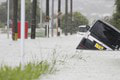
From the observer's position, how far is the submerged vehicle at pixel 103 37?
23391mm

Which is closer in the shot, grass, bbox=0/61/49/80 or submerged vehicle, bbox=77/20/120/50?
grass, bbox=0/61/49/80

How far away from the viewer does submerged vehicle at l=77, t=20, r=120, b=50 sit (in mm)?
23391

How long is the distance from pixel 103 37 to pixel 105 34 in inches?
7.8

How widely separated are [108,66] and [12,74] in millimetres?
5235

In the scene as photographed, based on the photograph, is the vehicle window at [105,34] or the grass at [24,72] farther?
the vehicle window at [105,34]

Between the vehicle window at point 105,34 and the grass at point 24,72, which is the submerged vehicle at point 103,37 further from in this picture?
the grass at point 24,72

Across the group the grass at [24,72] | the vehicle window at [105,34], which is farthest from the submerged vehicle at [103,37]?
the grass at [24,72]

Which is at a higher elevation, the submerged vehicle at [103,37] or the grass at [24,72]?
the grass at [24,72]

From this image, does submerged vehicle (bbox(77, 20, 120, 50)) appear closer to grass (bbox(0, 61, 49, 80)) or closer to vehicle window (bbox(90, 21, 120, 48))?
vehicle window (bbox(90, 21, 120, 48))

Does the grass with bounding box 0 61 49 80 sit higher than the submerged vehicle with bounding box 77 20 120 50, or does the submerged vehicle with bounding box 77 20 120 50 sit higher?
the grass with bounding box 0 61 49 80

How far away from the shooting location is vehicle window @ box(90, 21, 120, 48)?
23.4 m

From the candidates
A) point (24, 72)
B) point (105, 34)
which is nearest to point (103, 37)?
point (105, 34)

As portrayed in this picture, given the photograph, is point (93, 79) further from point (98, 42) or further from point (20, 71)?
point (98, 42)

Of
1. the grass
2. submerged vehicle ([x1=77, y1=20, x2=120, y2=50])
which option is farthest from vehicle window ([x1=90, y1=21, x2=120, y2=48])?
the grass
